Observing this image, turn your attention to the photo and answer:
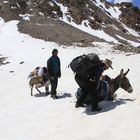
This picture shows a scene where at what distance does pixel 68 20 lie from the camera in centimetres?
8456

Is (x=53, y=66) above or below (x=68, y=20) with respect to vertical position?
below

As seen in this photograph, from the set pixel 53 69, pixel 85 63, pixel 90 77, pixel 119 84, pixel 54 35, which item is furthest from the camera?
pixel 54 35

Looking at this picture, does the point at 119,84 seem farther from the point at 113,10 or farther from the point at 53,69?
the point at 113,10

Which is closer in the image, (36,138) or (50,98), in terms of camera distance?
(36,138)

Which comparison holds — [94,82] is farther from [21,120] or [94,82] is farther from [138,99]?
[21,120]

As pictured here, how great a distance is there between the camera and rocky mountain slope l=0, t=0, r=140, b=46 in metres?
59.6

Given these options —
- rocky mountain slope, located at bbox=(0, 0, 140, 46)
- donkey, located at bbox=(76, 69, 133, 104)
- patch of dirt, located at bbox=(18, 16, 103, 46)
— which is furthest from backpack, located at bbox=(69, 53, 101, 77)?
rocky mountain slope, located at bbox=(0, 0, 140, 46)

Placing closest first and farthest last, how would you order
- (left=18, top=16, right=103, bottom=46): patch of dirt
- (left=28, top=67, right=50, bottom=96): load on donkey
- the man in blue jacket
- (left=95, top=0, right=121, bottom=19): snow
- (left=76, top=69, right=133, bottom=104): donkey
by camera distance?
(left=76, top=69, right=133, bottom=104): donkey, the man in blue jacket, (left=28, top=67, right=50, bottom=96): load on donkey, (left=18, top=16, right=103, bottom=46): patch of dirt, (left=95, top=0, right=121, bottom=19): snow

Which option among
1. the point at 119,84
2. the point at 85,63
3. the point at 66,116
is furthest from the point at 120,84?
the point at 66,116

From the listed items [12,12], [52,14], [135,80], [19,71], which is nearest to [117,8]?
[52,14]

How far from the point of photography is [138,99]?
1322cm

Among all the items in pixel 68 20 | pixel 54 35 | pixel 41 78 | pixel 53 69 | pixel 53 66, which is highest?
pixel 68 20

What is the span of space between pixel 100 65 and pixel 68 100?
3.77 metres

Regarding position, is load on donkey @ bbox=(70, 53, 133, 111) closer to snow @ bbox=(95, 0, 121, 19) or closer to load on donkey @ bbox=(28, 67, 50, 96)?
load on donkey @ bbox=(28, 67, 50, 96)
